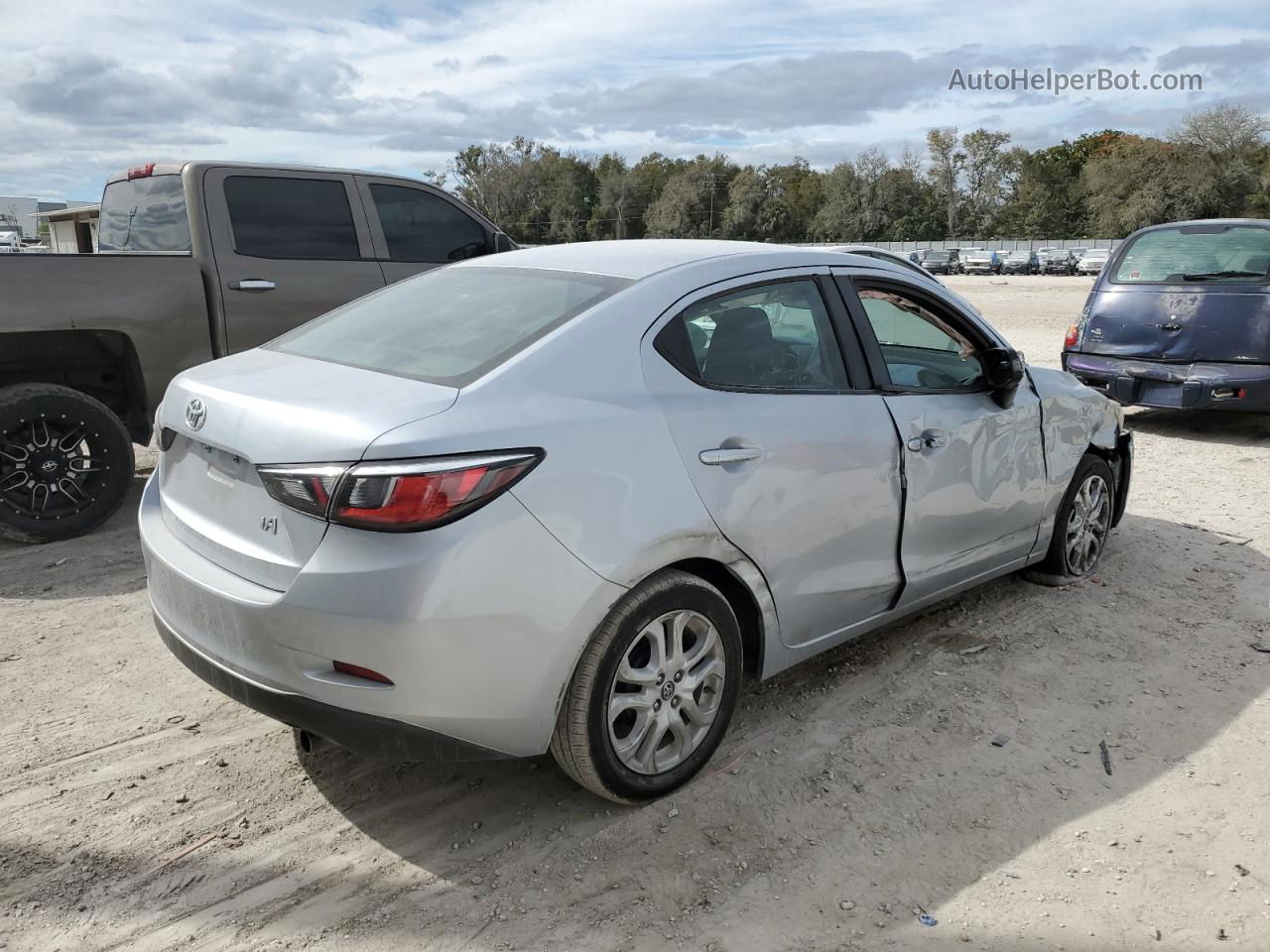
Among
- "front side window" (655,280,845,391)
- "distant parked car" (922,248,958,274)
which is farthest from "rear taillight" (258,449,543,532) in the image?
"distant parked car" (922,248,958,274)

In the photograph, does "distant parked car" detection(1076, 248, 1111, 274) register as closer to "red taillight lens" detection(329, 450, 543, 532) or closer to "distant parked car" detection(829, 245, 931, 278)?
"distant parked car" detection(829, 245, 931, 278)

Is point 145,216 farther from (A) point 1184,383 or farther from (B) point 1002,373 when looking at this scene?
(A) point 1184,383

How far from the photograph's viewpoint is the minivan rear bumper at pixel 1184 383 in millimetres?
8344

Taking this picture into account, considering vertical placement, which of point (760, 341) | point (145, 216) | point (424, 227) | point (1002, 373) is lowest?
point (1002, 373)

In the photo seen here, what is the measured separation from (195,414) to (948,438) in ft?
8.69

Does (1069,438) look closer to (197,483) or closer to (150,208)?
(197,483)

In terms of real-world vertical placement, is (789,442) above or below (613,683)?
above

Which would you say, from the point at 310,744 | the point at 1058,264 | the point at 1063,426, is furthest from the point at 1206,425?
the point at 1058,264

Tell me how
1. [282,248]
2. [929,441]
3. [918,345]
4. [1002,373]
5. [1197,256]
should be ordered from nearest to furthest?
1. [929,441]
2. [1002,373]
3. [918,345]
4. [282,248]
5. [1197,256]

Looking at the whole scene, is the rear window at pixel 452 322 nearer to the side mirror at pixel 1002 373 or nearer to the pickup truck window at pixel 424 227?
the side mirror at pixel 1002 373

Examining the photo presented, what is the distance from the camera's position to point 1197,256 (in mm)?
9008

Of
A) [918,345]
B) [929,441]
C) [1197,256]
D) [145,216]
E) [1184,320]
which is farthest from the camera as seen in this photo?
[1197,256]

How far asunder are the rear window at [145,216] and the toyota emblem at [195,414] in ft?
12.2

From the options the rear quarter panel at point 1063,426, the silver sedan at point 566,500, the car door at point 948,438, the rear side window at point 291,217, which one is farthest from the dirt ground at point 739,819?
the rear side window at point 291,217
